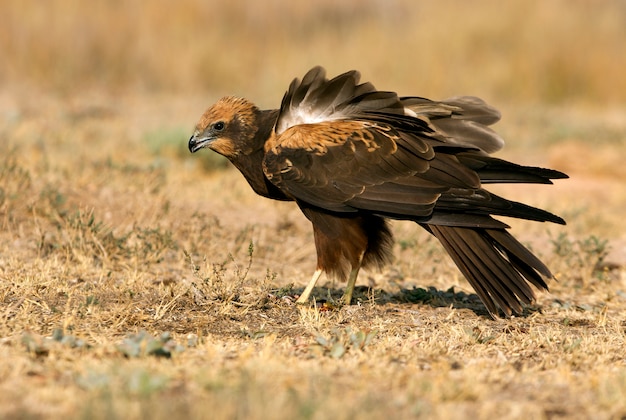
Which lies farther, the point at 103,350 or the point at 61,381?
the point at 103,350

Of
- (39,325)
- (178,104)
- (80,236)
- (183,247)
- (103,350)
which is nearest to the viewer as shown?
(103,350)

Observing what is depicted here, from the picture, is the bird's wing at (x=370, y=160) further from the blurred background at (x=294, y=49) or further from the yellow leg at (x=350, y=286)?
the blurred background at (x=294, y=49)

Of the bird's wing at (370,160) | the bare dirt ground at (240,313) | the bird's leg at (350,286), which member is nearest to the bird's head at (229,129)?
the bird's wing at (370,160)

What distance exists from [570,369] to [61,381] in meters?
2.30

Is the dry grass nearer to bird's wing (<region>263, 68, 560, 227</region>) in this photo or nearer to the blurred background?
the blurred background

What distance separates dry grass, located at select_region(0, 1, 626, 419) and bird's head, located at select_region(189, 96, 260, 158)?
758 millimetres

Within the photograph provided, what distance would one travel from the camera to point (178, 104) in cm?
1335

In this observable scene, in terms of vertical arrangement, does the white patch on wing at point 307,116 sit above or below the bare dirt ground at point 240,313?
above

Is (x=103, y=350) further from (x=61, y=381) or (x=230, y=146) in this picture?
(x=230, y=146)

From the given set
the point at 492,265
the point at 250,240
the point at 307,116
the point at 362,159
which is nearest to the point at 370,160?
the point at 362,159

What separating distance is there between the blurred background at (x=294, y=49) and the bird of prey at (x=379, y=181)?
7758mm

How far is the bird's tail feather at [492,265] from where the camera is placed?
5230 millimetres

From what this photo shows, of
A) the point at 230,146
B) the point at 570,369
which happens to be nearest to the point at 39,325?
the point at 230,146

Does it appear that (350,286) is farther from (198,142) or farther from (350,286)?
(198,142)
